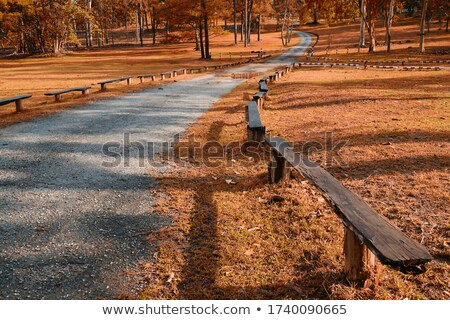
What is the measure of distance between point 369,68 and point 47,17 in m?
43.6

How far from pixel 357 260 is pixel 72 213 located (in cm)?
329

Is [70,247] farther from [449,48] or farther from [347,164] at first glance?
[449,48]

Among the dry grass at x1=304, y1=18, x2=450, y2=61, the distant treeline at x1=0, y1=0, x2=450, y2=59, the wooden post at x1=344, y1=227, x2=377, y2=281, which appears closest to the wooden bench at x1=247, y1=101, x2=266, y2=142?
the wooden post at x1=344, y1=227, x2=377, y2=281

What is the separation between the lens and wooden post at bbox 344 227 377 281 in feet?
9.78

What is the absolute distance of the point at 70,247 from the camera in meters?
3.70

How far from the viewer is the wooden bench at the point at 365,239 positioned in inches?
96.7

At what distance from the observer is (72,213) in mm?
4430

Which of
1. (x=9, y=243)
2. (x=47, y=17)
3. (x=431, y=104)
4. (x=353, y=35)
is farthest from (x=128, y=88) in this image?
(x=353, y=35)

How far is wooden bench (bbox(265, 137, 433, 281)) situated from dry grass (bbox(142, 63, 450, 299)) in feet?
0.72

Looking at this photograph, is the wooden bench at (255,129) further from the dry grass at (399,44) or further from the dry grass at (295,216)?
the dry grass at (399,44)

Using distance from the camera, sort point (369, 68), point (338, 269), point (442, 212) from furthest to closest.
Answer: point (369, 68) < point (442, 212) < point (338, 269)

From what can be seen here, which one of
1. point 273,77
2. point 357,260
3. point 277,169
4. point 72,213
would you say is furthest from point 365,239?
point 273,77

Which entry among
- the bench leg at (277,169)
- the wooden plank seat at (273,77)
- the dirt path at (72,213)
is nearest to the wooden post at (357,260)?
the dirt path at (72,213)

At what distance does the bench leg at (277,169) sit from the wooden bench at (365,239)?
1242 millimetres
